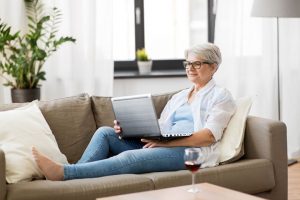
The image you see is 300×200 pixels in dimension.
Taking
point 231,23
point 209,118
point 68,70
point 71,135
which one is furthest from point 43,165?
point 231,23

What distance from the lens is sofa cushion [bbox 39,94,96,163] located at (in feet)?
10.4

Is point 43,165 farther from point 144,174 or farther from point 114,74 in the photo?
point 114,74

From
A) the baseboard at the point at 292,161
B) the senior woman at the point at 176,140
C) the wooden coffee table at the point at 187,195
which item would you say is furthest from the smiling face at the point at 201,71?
the baseboard at the point at 292,161

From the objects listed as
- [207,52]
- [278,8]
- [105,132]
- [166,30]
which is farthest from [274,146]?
[166,30]

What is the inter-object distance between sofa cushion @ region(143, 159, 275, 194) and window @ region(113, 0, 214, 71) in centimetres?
223

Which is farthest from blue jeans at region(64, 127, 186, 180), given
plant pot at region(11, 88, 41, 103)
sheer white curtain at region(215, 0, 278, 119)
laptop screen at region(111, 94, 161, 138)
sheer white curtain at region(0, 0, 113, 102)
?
sheer white curtain at region(215, 0, 278, 119)

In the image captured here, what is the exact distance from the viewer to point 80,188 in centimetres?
261

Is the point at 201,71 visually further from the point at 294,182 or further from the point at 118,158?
the point at 294,182

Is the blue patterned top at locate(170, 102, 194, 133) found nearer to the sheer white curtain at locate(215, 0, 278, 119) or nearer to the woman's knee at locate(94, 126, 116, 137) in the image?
the woman's knee at locate(94, 126, 116, 137)

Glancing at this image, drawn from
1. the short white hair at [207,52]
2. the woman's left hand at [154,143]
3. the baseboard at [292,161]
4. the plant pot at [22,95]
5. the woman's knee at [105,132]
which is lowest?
the baseboard at [292,161]

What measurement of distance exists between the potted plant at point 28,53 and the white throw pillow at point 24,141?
105 centimetres

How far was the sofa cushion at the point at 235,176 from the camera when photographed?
9.21 ft

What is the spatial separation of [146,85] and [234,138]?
1.92 meters

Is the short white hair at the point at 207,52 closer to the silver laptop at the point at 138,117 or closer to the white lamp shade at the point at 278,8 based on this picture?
the silver laptop at the point at 138,117
